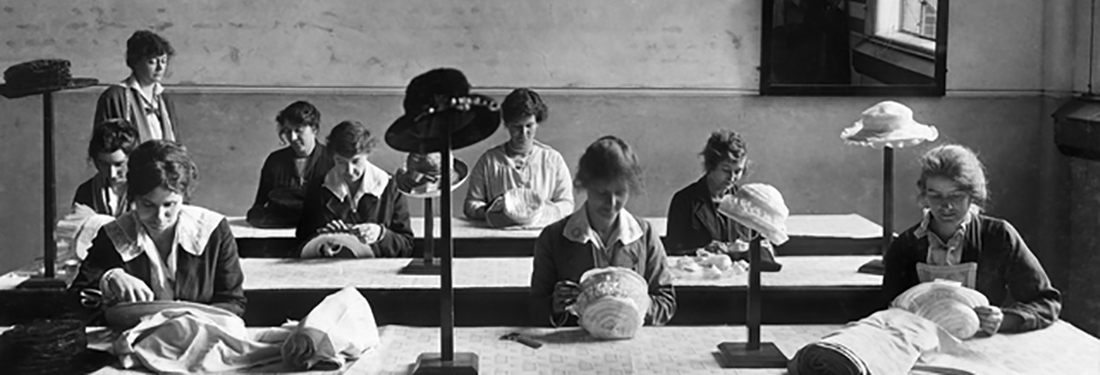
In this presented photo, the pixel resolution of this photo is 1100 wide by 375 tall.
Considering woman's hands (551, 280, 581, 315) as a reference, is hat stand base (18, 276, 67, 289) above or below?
below

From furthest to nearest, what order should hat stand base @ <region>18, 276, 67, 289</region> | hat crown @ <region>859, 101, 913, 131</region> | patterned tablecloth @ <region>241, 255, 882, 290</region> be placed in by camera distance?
1. hat crown @ <region>859, 101, 913, 131</region>
2. patterned tablecloth @ <region>241, 255, 882, 290</region>
3. hat stand base @ <region>18, 276, 67, 289</region>

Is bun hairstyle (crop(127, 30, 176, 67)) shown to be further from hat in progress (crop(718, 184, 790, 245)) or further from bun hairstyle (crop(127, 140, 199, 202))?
hat in progress (crop(718, 184, 790, 245))

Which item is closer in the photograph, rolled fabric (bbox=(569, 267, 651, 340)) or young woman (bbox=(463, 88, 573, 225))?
rolled fabric (bbox=(569, 267, 651, 340))

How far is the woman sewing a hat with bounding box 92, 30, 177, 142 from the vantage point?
17.9 feet

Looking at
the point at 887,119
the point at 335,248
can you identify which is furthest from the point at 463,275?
the point at 887,119

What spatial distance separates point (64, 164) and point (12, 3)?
843 millimetres

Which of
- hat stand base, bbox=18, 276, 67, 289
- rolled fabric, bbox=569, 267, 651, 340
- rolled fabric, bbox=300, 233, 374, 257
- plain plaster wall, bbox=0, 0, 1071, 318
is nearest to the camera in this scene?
rolled fabric, bbox=569, 267, 651, 340

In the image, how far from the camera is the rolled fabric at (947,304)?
10.4ft

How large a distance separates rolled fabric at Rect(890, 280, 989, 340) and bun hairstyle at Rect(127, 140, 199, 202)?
5.77 feet

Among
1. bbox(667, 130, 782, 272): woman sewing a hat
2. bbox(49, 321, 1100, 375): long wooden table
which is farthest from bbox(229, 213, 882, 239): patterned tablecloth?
bbox(49, 321, 1100, 375): long wooden table

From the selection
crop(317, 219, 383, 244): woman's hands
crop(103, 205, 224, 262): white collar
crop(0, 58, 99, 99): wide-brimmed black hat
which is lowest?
crop(317, 219, 383, 244): woman's hands

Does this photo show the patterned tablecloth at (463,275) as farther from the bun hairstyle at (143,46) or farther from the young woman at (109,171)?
the bun hairstyle at (143,46)

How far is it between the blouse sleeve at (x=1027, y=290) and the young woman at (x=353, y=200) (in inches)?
82.9

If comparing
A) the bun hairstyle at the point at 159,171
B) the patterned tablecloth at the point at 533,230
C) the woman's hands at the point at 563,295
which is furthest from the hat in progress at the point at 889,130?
the bun hairstyle at the point at 159,171
